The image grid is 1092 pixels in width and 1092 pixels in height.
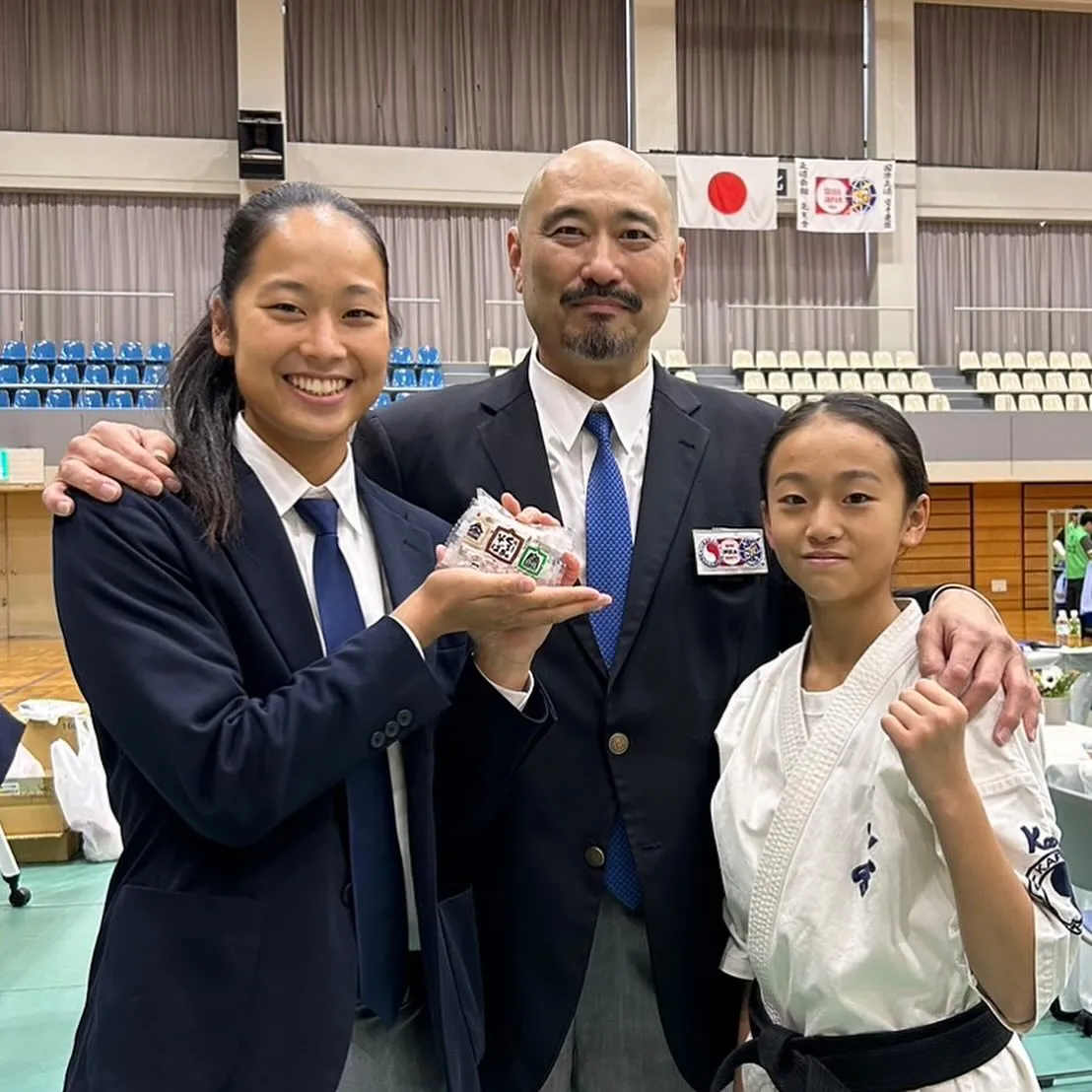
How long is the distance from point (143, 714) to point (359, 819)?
0.92 feet

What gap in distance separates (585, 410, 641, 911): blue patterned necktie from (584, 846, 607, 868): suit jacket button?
0.02m

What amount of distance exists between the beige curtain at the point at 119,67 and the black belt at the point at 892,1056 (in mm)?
14167

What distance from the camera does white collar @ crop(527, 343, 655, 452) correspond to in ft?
5.78

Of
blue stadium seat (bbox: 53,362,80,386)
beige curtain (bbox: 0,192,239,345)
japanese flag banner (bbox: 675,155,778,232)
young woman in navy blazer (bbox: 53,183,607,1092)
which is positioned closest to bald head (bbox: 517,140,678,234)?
young woman in navy blazer (bbox: 53,183,607,1092)

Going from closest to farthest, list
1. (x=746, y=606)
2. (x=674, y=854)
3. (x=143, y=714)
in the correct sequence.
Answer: (x=143, y=714) < (x=674, y=854) < (x=746, y=606)

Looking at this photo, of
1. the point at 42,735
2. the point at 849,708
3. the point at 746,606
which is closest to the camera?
the point at 849,708

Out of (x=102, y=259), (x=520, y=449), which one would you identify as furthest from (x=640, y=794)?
(x=102, y=259)

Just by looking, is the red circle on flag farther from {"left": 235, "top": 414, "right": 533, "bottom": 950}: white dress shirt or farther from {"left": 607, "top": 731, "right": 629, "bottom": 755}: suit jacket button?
{"left": 235, "top": 414, "right": 533, "bottom": 950}: white dress shirt

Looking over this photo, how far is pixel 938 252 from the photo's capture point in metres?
14.9

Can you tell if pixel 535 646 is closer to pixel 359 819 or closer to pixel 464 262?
pixel 359 819

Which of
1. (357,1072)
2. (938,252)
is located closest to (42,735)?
(357,1072)

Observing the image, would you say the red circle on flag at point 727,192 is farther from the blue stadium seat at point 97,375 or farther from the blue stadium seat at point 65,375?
the blue stadium seat at point 65,375

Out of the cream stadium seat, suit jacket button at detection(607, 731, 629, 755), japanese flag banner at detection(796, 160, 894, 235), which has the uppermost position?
japanese flag banner at detection(796, 160, 894, 235)

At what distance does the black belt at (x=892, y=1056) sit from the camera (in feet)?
4.28
